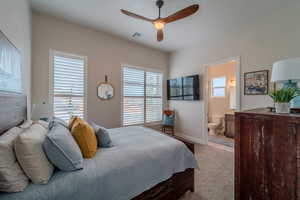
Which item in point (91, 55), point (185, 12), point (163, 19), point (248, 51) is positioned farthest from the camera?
point (91, 55)

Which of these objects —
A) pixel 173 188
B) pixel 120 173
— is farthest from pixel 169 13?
pixel 173 188

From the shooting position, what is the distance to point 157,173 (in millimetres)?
1529

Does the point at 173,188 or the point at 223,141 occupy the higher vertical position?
the point at 173,188

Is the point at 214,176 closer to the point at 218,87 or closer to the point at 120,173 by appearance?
the point at 120,173

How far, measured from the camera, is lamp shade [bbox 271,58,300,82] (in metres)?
1.39

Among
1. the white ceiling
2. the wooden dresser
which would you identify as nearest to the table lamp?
the wooden dresser

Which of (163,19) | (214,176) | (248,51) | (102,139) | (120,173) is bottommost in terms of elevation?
(214,176)

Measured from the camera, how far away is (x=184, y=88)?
4293mm

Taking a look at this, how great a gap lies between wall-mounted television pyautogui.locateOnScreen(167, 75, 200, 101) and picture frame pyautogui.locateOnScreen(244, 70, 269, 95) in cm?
122

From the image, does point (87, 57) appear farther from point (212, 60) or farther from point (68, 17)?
point (212, 60)

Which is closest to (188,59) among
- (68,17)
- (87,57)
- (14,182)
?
(87,57)

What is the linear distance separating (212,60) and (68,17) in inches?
140

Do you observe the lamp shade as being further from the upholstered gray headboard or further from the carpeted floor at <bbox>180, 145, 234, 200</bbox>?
the upholstered gray headboard

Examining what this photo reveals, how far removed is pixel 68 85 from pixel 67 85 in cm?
2
